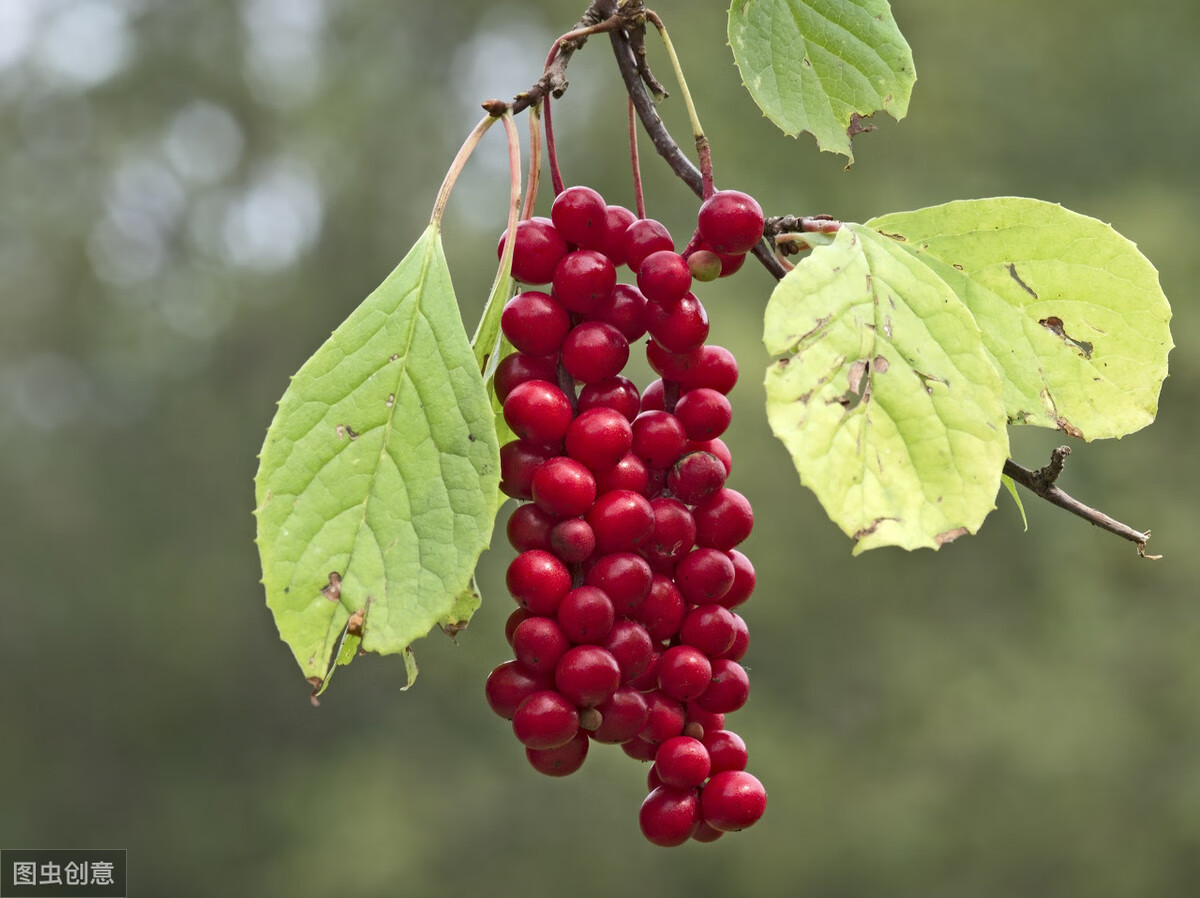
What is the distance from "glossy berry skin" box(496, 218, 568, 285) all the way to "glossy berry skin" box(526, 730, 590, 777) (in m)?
0.24

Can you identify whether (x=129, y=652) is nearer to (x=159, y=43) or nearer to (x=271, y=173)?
(x=271, y=173)

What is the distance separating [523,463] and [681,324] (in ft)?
0.36

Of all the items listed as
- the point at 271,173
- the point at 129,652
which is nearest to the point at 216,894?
the point at 129,652

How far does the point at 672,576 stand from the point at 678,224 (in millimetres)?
6336

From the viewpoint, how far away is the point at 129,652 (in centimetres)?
948

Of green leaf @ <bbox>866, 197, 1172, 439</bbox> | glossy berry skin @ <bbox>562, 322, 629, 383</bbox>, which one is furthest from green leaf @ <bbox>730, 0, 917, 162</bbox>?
glossy berry skin @ <bbox>562, 322, 629, 383</bbox>

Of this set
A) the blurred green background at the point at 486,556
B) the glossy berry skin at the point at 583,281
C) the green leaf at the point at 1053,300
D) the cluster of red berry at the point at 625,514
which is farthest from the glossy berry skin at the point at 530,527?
the blurred green background at the point at 486,556

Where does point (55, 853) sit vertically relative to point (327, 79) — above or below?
below

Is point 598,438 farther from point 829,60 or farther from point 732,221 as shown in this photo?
point 829,60

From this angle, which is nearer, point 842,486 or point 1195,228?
point 842,486

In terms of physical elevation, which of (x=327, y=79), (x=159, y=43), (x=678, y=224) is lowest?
(x=678, y=224)

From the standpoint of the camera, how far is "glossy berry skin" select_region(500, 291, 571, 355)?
2.01 ft

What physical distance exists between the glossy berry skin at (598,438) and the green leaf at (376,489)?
46 mm

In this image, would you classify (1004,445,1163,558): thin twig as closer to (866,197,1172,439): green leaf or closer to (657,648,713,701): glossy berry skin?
(866,197,1172,439): green leaf
